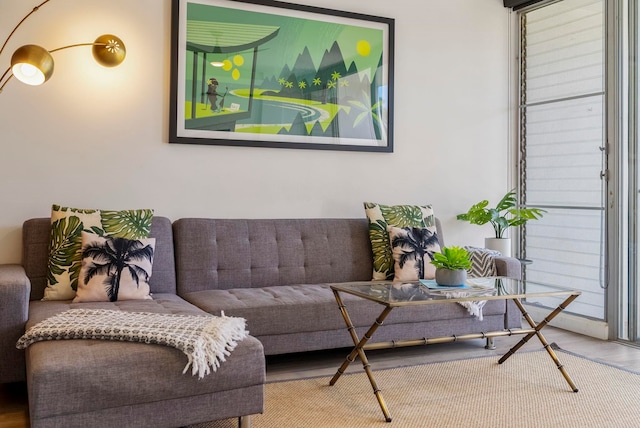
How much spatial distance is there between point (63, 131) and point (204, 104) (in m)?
0.90

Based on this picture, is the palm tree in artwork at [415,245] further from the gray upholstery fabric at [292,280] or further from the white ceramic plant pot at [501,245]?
the white ceramic plant pot at [501,245]

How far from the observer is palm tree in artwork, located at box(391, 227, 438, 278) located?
13.1ft

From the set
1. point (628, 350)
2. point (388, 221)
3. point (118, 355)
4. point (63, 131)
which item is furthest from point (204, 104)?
point (628, 350)

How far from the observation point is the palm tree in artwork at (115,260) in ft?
10.6

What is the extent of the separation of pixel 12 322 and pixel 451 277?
209cm

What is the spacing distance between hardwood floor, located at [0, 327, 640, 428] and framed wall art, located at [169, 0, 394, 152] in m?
1.52

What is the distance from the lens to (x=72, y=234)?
3.34 m

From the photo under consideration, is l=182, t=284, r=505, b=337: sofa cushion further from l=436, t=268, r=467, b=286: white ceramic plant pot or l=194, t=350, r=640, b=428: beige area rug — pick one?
l=436, t=268, r=467, b=286: white ceramic plant pot

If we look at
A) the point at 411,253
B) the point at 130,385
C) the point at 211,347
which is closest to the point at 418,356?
the point at 411,253

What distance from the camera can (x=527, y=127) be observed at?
512cm

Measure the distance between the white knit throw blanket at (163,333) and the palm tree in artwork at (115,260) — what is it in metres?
0.69

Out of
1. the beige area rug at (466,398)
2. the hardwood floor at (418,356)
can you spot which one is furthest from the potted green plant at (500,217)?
the beige area rug at (466,398)

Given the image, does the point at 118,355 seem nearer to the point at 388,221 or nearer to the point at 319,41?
the point at 388,221

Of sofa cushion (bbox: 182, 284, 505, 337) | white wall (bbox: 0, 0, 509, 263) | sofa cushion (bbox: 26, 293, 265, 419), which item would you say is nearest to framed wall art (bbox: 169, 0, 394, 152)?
white wall (bbox: 0, 0, 509, 263)
